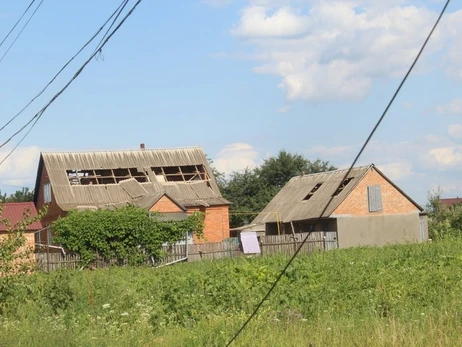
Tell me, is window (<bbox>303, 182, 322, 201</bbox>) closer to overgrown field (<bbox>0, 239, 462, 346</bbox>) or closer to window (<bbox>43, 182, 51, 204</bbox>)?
window (<bbox>43, 182, 51, 204</bbox>)

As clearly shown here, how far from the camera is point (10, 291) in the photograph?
16.1m

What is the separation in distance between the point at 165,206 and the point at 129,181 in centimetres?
708

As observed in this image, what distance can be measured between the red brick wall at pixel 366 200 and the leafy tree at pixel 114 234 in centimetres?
1171

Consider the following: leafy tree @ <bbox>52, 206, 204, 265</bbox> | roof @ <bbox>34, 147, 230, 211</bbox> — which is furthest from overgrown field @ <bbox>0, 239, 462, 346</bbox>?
roof @ <bbox>34, 147, 230, 211</bbox>

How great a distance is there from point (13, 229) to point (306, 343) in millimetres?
9138

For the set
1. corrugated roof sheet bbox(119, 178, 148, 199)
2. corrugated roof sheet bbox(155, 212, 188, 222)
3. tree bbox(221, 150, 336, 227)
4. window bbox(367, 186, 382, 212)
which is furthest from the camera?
tree bbox(221, 150, 336, 227)

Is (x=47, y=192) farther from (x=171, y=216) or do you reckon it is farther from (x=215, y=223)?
(x=171, y=216)

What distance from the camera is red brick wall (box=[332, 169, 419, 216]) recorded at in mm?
47812

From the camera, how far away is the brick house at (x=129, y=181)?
50.5 m

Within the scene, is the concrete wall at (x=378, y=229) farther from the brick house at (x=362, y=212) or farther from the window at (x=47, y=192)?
the window at (x=47, y=192)

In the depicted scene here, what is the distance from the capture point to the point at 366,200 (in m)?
48.3

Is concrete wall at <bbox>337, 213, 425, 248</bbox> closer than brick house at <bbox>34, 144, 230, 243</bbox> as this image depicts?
Yes

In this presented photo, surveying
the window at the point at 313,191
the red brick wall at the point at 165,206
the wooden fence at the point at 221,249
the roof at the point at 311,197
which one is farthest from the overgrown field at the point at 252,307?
the window at the point at 313,191

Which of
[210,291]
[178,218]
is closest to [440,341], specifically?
[210,291]
